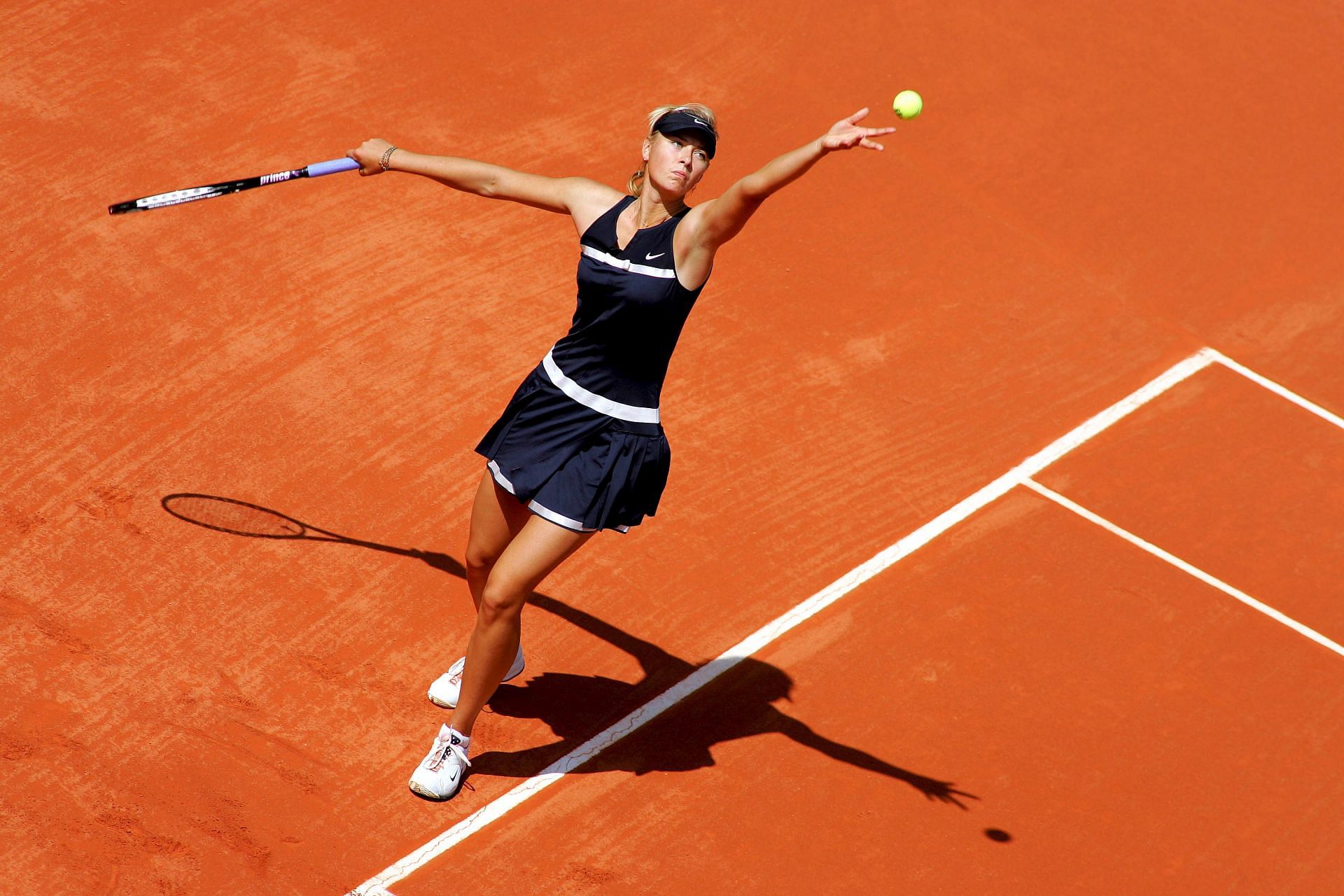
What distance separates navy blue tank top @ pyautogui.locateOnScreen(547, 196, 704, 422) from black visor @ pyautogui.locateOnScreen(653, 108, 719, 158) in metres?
0.28

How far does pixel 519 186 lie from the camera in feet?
18.5

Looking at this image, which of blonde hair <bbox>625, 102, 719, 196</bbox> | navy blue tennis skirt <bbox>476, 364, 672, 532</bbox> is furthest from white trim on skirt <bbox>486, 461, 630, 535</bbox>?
blonde hair <bbox>625, 102, 719, 196</bbox>

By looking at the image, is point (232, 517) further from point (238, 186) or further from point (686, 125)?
point (686, 125)

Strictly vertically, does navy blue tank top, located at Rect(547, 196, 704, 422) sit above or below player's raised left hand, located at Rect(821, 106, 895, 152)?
below

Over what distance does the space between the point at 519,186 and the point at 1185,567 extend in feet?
14.1

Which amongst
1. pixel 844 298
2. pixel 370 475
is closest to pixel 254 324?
pixel 370 475

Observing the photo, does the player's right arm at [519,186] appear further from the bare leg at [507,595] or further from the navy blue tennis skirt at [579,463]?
the bare leg at [507,595]

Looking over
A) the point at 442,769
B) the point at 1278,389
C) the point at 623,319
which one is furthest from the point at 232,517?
the point at 1278,389

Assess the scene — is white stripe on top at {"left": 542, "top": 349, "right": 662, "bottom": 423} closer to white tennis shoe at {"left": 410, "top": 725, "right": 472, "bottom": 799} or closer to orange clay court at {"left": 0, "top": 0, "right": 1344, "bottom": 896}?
white tennis shoe at {"left": 410, "top": 725, "right": 472, "bottom": 799}

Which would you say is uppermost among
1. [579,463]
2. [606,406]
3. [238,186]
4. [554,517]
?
[238,186]

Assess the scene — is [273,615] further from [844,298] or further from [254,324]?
[844,298]

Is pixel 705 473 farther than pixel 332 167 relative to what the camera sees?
Yes

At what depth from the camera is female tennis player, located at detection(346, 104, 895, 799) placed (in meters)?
5.25

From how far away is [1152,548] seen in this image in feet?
25.4
